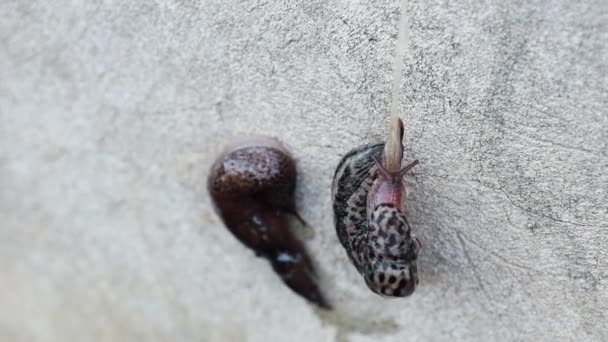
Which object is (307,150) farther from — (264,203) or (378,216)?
(378,216)

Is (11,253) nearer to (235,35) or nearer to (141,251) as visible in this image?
(141,251)

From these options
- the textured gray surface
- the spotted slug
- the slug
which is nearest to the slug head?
the spotted slug

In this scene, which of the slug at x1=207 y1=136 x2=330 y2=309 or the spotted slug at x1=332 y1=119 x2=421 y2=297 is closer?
the spotted slug at x1=332 y1=119 x2=421 y2=297

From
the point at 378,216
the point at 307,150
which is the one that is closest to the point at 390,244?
the point at 378,216

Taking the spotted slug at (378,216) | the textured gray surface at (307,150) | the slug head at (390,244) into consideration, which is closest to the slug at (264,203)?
the textured gray surface at (307,150)

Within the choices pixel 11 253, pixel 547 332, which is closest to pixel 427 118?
pixel 547 332

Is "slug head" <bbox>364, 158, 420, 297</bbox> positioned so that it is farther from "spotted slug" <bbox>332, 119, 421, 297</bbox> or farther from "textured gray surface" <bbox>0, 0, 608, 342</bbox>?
"textured gray surface" <bbox>0, 0, 608, 342</bbox>
